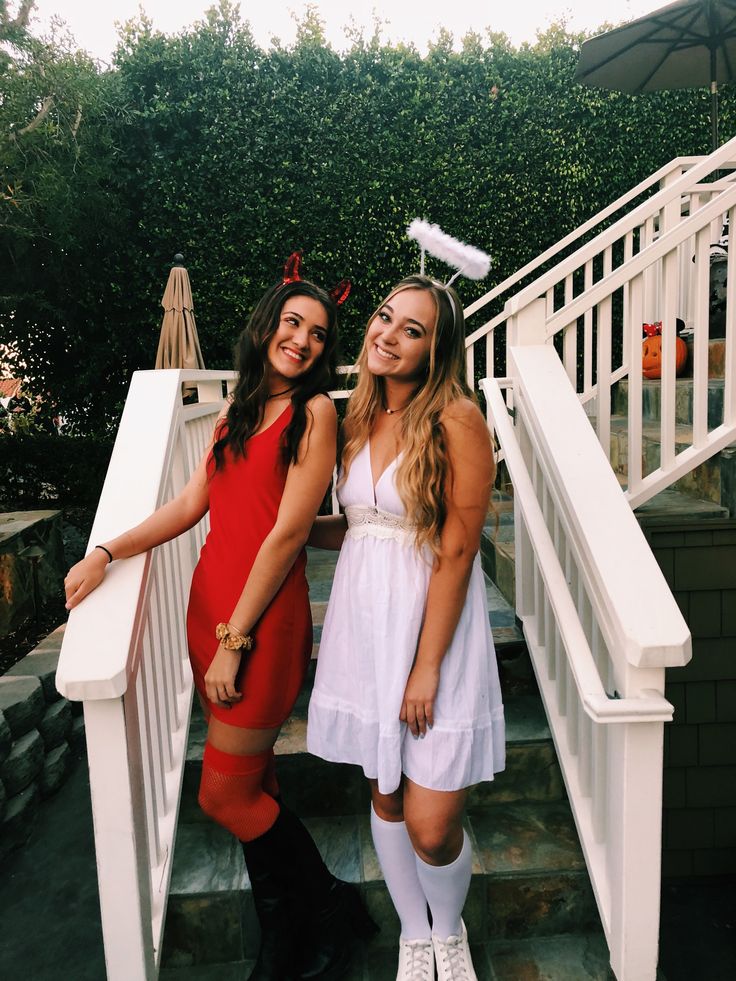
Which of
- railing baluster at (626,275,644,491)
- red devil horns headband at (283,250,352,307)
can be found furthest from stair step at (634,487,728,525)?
red devil horns headband at (283,250,352,307)

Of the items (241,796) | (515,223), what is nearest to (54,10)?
(515,223)

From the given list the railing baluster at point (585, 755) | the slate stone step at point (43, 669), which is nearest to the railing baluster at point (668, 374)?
the railing baluster at point (585, 755)

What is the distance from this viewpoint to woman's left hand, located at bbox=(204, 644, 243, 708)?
1.43 metres

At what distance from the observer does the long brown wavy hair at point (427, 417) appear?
142cm

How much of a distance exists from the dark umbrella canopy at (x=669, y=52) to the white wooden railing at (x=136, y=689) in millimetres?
4035

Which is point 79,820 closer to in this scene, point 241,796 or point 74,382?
point 241,796

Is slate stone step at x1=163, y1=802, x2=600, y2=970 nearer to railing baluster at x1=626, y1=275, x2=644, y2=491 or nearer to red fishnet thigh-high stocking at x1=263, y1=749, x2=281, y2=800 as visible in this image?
red fishnet thigh-high stocking at x1=263, y1=749, x2=281, y2=800

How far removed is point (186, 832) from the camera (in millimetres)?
2047

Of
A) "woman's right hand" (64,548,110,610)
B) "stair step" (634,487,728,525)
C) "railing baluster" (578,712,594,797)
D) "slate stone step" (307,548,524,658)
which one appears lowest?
"railing baluster" (578,712,594,797)

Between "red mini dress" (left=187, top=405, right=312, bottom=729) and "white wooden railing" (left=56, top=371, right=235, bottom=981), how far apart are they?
15cm

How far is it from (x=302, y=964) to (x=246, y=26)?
6.79 metres

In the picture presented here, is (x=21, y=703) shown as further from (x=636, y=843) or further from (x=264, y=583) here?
(x=636, y=843)

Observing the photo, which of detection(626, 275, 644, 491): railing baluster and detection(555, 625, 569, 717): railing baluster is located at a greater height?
detection(626, 275, 644, 491): railing baluster

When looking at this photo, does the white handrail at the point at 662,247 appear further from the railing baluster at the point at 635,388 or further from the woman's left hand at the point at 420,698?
the woman's left hand at the point at 420,698
